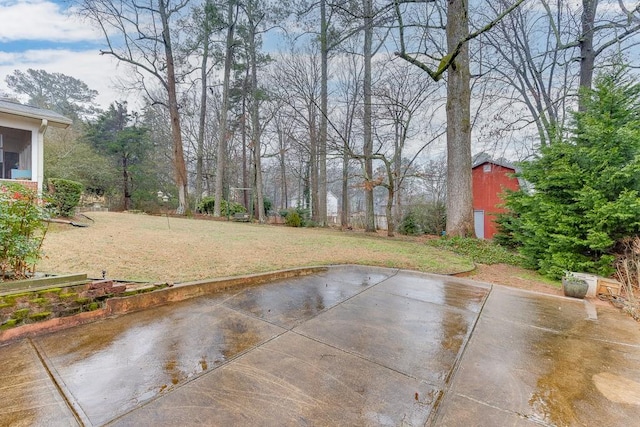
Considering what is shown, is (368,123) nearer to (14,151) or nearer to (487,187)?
(487,187)

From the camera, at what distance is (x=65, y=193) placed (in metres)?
8.21

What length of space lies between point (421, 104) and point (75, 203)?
12.4 meters

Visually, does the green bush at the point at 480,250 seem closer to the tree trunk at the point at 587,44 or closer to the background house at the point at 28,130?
the tree trunk at the point at 587,44

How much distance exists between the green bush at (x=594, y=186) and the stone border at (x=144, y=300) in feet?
16.3

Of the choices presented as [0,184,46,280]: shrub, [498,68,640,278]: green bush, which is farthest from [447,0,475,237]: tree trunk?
[0,184,46,280]: shrub

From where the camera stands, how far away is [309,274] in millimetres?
4609

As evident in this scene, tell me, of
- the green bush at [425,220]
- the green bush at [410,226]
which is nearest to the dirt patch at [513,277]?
the green bush at [410,226]

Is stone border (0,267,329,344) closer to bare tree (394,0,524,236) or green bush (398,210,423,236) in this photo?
bare tree (394,0,524,236)

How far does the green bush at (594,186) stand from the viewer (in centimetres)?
444

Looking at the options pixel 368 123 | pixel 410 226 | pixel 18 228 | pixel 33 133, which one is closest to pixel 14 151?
pixel 33 133

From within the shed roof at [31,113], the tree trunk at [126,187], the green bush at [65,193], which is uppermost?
the shed roof at [31,113]

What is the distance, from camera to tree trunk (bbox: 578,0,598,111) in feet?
30.1

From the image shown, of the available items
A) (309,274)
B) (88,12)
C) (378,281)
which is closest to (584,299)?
(378,281)

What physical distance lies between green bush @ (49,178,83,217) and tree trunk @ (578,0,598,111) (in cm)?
1662
